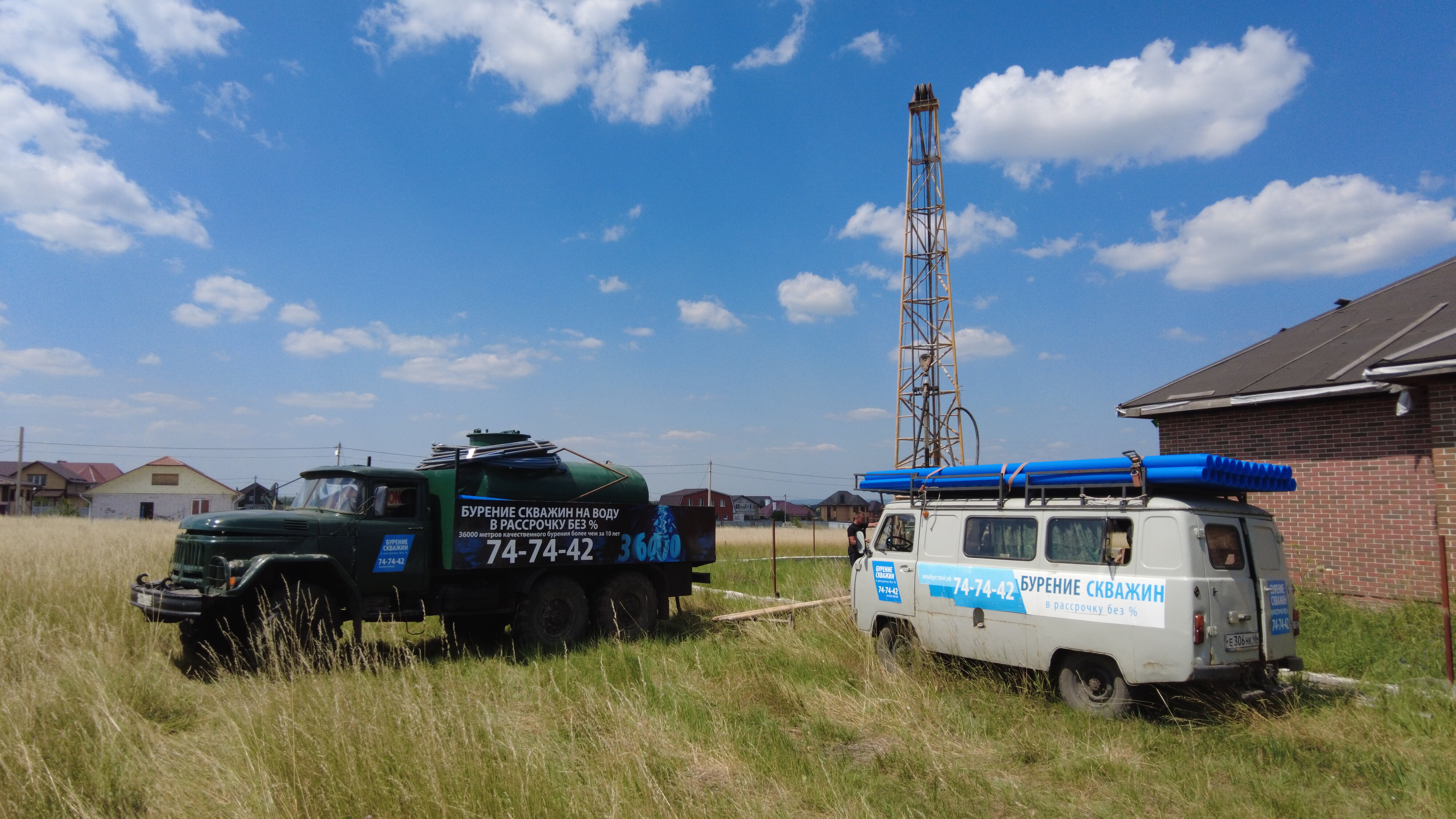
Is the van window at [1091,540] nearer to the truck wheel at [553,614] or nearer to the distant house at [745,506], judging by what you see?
the truck wheel at [553,614]

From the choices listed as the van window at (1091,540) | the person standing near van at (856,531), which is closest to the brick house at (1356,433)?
the person standing near van at (856,531)

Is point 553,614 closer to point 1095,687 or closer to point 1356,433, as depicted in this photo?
point 1095,687

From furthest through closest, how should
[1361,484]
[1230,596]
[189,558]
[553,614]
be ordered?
1. [1361,484]
2. [553,614]
3. [189,558]
4. [1230,596]

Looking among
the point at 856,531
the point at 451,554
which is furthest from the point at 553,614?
the point at 856,531

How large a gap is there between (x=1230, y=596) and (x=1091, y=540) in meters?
1.08

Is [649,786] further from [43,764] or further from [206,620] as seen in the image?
[206,620]

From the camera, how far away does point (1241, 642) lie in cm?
648

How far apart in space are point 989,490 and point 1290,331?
1070cm

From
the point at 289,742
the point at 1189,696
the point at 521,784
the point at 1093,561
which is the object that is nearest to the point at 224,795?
the point at 289,742

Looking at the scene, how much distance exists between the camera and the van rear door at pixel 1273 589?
6688 mm

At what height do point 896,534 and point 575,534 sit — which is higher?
point 896,534

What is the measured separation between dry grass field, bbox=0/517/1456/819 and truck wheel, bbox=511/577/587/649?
1352 mm

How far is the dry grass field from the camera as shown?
4496 mm

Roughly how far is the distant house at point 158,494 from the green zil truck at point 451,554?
211 ft
